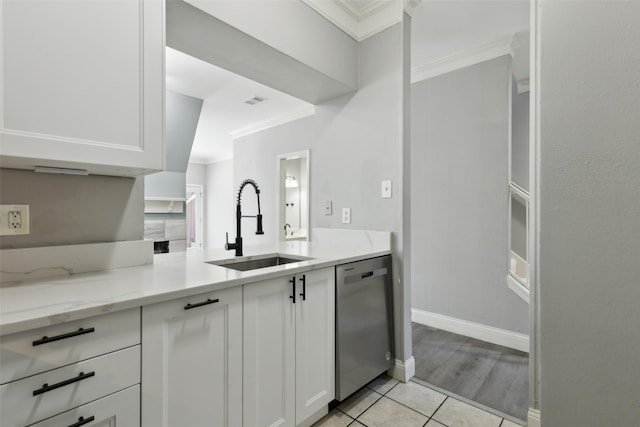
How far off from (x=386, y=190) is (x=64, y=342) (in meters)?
1.92

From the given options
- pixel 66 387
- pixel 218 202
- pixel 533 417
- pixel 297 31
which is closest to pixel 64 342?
pixel 66 387

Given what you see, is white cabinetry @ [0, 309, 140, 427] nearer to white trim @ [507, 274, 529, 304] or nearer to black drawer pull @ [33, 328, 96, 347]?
black drawer pull @ [33, 328, 96, 347]

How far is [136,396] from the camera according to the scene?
0.97 metres

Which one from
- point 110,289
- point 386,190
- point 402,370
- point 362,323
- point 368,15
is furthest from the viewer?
point 368,15

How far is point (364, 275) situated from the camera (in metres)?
1.92

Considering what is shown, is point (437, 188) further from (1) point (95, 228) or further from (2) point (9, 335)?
(2) point (9, 335)

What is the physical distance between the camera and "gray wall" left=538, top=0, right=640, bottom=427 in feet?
1.66

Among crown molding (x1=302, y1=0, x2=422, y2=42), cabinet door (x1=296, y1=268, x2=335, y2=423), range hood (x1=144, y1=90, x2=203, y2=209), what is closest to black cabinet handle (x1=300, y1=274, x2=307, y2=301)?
cabinet door (x1=296, y1=268, x2=335, y2=423)

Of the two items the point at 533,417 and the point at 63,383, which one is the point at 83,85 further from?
the point at 533,417

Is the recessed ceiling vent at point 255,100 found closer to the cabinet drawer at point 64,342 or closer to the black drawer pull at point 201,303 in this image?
the black drawer pull at point 201,303

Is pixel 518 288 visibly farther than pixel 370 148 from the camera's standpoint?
Yes

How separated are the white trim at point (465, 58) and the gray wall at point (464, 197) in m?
0.05

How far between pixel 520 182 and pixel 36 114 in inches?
172

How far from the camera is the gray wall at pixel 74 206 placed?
118 centimetres
